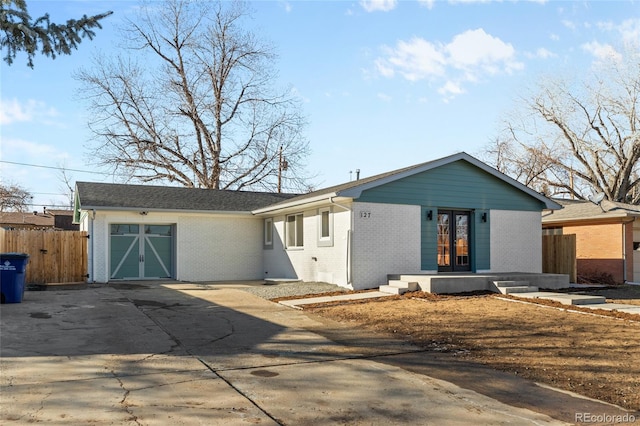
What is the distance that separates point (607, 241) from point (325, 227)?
11.2 m

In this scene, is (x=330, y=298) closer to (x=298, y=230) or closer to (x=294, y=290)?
(x=294, y=290)

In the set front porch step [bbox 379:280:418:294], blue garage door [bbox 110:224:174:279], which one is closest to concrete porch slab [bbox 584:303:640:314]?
front porch step [bbox 379:280:418:294]

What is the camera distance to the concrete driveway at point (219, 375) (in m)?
4.84

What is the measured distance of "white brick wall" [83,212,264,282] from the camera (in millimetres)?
18766

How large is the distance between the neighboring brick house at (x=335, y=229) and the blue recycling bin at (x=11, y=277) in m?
5.94

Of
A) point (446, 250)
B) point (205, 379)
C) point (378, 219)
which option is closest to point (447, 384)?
point (205, 379)

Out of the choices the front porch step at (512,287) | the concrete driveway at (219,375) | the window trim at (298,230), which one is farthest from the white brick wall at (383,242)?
the concrete driveway at (219,375)

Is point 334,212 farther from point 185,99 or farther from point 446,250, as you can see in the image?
point 185,99

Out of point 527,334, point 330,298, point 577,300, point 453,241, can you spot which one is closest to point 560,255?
point 453,241

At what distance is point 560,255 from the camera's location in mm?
19016

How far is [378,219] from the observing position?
51.0ft

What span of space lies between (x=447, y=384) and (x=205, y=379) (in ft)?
8.82

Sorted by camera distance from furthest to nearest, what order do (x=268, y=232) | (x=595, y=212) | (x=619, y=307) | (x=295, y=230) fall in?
(x=268, y=232)
(x=595, y=212)
(x=295, y=230)
(x=619, y=307)

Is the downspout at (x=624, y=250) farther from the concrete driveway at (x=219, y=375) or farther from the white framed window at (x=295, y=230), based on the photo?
the concrete driveway at (x=219, y=375)
